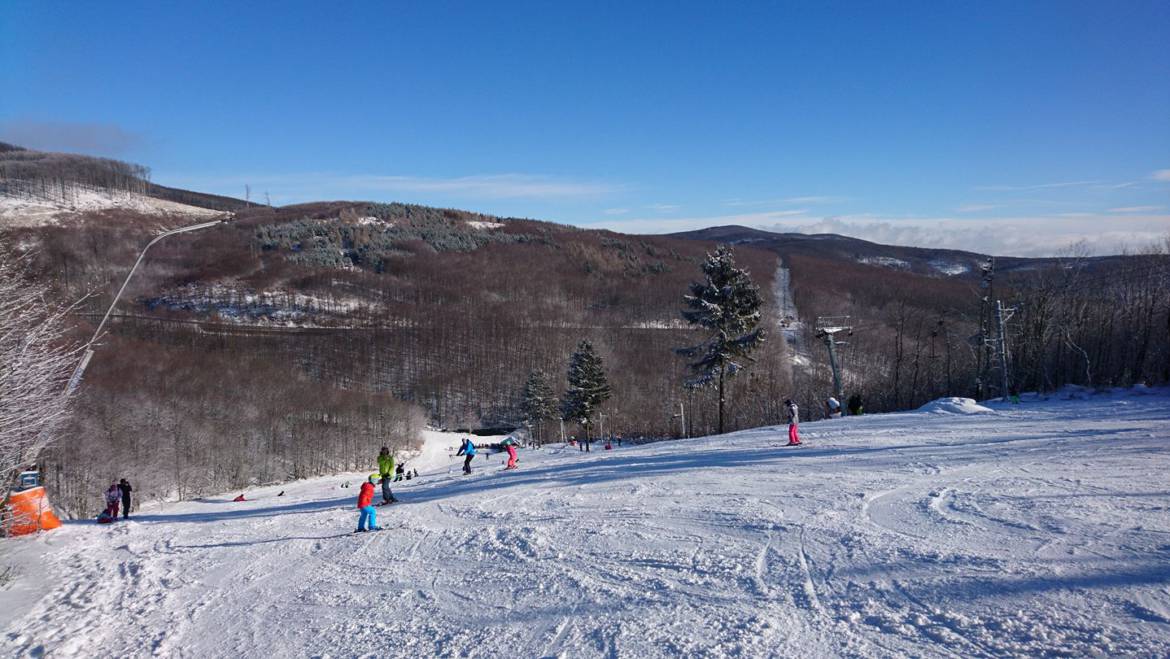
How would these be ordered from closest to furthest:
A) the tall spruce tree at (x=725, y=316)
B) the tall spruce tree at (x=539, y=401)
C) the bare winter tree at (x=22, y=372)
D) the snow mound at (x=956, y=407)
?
the bare winter tree at (x=22, y=372) → the snow mound at (x=956, y=407) → the tall spruce tree at (x=725, y=316) → the tall spruce tree at (x=539, y=401)

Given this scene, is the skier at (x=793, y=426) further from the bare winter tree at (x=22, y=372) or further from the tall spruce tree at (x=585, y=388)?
the tall spruce tree at (x=585, y=388)

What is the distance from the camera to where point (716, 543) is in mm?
9469

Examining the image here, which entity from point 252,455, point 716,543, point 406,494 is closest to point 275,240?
point 252,455

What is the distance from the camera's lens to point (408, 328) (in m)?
116

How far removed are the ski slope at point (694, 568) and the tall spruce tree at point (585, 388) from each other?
28.9m

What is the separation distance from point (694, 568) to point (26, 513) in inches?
598

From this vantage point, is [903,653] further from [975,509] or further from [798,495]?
[798,495]

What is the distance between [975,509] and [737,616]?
532 centimetres

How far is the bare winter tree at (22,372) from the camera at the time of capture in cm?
1122

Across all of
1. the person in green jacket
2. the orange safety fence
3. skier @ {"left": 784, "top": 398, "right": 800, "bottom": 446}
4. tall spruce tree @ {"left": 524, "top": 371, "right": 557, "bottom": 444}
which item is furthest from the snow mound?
tall spruce tree @ {"left": 524, "top": 371, "right": 557, "bottom": 444}

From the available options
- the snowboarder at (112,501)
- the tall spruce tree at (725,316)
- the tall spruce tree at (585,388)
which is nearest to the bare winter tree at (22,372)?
the snowboarder at (112,501)

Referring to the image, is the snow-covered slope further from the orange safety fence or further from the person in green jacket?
the person in green jacket

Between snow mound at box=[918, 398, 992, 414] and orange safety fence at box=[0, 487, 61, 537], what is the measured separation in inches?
1036

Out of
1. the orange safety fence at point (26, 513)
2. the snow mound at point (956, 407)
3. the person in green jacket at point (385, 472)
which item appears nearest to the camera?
the orange safety fence at point (26, 513)
